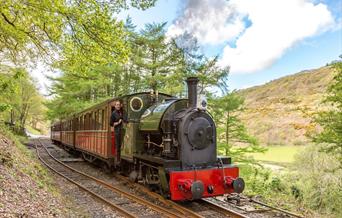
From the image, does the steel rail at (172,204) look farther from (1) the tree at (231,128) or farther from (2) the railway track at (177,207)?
(1) the tree at (231,128)

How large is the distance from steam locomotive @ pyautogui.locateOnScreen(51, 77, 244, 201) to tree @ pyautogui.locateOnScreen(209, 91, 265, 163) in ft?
30.7

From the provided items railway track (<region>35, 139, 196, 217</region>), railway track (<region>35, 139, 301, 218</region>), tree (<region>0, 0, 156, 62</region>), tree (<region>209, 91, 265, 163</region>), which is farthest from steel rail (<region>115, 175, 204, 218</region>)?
tree (<region>209, 91, 265, 163</region>)

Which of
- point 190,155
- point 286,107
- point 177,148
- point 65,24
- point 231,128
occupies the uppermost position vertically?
point 286,107

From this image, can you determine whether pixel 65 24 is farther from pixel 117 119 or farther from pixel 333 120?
pixel 333 120

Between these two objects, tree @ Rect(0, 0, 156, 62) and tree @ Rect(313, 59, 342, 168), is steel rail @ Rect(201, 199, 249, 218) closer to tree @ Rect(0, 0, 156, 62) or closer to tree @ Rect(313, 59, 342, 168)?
tree @ Rect(0, 0, 156, 62)

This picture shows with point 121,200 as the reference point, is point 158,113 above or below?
above

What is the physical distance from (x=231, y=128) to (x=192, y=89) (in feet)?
41.0

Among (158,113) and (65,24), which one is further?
(158,113)

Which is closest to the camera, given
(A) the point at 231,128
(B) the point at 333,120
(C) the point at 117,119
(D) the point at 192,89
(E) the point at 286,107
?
(D) the point at 192,89

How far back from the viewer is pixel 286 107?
9544 centimetres

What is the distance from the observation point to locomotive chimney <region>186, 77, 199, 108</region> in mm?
8188

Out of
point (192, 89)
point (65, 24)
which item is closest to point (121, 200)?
point (192, 89)

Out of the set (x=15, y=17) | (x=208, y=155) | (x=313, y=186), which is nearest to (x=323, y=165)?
(x=313, y=186)

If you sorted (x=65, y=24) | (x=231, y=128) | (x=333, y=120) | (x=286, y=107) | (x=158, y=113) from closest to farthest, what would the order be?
(x=65, y=24) < (x=158, y=113) < (x=333, y=120) < (x=231, y=128) < (x=286, y=107)
